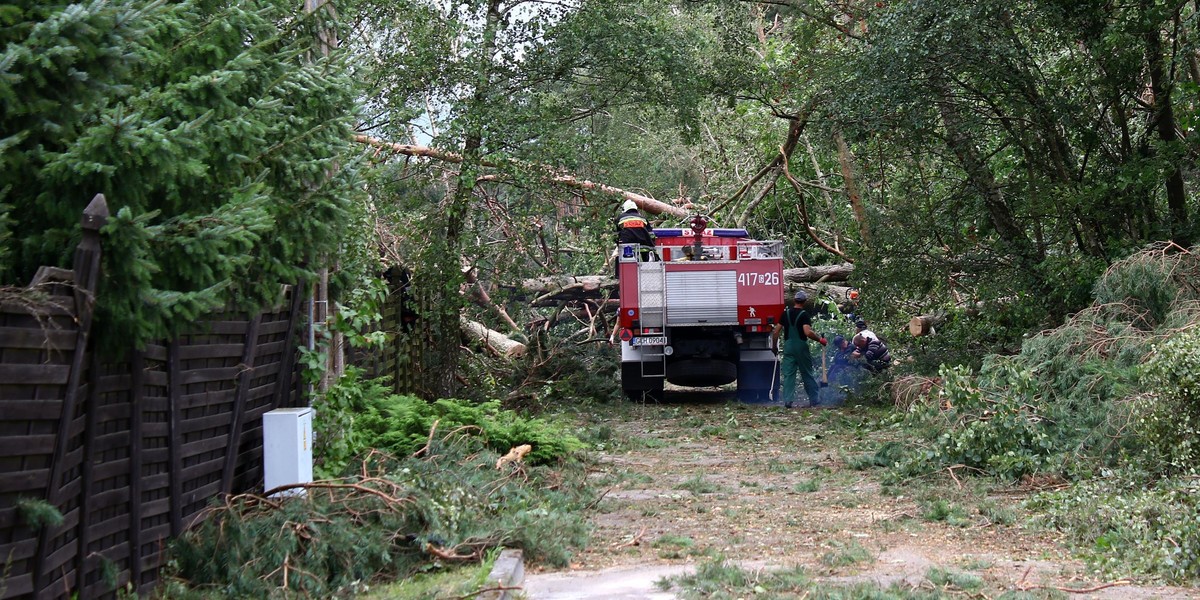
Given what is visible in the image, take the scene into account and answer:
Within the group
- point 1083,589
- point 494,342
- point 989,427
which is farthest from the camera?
point 494,342

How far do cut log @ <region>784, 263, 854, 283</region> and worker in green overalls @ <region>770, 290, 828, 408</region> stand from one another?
212cm

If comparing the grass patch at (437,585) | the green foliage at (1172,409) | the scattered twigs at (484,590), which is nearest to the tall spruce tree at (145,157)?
the grass patch at (437,585)

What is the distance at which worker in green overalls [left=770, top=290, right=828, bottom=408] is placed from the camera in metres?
17.2

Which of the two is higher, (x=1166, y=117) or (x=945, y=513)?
(x=1166, y=117)

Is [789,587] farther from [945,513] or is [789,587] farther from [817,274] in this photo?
[817,274]

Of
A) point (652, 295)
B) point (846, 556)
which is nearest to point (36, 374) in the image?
point (846, 556)

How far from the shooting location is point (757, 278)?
1659 centimetres

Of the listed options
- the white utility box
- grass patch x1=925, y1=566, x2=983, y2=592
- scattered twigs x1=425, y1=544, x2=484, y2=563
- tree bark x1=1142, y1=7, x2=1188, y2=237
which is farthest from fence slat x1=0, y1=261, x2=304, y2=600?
tree bark x1=1142, y1=7, x2=1188, y2=237

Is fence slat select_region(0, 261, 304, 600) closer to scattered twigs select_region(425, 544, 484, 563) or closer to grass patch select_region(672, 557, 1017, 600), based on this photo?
scattered twigs select_region(425, 544, 484, 563)

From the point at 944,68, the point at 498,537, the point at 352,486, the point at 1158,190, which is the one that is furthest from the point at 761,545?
the point at 1158,190

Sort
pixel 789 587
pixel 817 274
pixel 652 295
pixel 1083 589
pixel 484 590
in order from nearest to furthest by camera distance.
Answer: pixel 484 590 < pixel 1083 589 < pixel 789 587 < pixel 652 295 < pixel 817 274

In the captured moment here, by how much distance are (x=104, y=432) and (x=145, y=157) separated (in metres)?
1.36

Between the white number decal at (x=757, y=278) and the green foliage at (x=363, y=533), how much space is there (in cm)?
849

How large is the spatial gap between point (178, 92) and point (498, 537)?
3.19 metres
